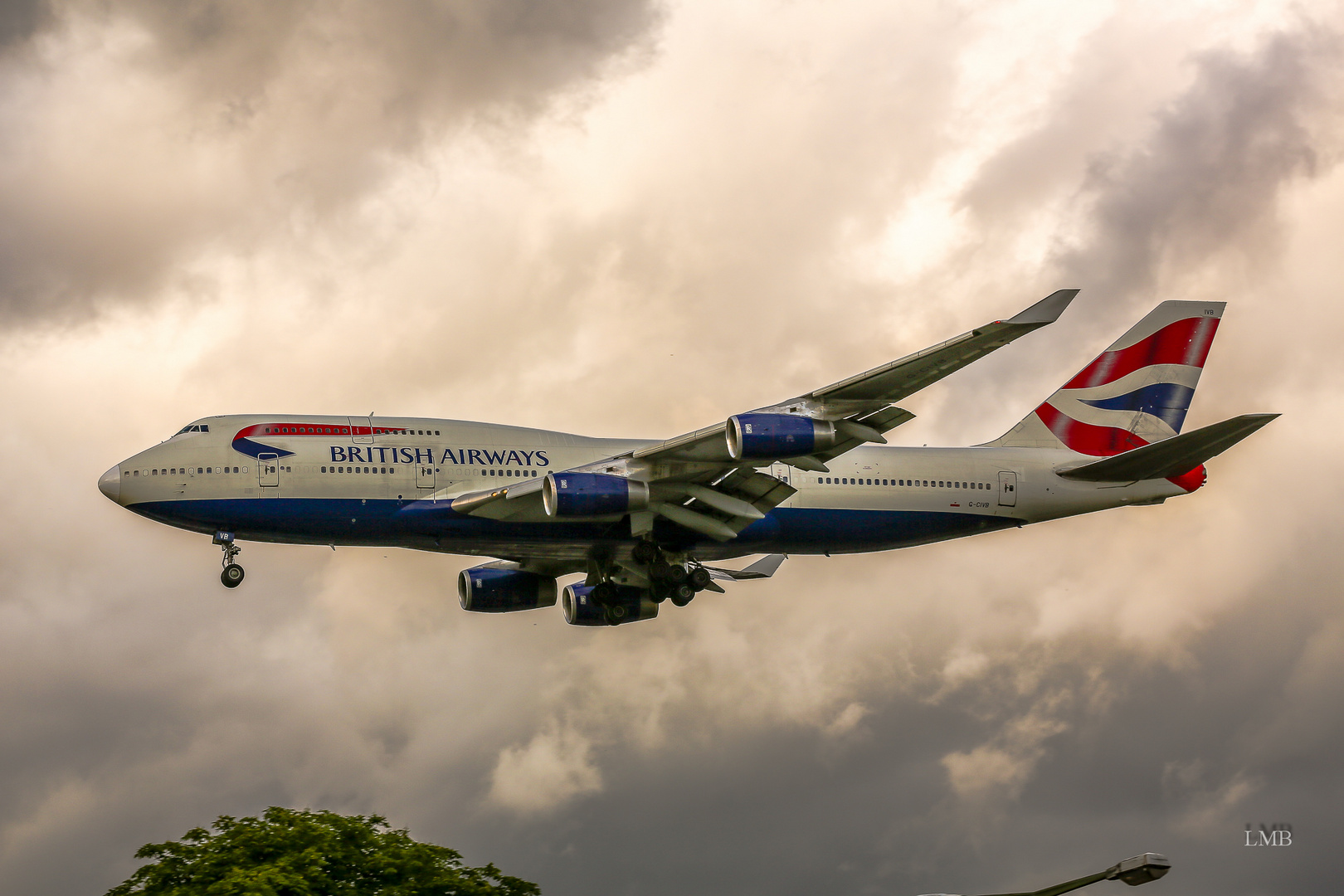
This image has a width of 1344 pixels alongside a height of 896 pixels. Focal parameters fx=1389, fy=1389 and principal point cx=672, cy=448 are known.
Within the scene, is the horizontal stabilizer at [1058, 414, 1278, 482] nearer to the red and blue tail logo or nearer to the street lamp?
the red and blue tail logo

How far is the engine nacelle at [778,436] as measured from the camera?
34.9m

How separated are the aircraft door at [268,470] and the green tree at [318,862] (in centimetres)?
879

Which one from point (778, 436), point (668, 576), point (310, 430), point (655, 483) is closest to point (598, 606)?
point (668, 576)

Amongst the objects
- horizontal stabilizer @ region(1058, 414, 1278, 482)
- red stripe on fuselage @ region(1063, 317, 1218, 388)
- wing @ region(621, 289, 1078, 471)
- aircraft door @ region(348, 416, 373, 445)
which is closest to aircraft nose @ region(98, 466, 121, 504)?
aircraft door @ region(348, 416, 373, 445)

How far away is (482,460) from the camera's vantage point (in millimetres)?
40375

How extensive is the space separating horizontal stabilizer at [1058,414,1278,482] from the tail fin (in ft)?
8.94

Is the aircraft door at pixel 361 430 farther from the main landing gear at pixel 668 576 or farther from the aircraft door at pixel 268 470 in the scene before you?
the main landing gear at pixel 668 576

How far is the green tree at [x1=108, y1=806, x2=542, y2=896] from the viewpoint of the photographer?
33.0 metres

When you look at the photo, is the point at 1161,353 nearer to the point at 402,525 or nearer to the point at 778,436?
the point at 778,436

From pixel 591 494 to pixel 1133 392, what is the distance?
2237 cm

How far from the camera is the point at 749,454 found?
115 feet

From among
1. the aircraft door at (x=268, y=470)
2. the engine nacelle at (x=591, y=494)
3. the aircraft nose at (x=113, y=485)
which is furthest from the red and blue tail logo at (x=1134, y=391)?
the aircraft nose at (x=113, y=485)

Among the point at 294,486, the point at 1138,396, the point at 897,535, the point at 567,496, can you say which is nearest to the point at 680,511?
the point at 567,496

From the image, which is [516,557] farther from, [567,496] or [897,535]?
[897,535]
